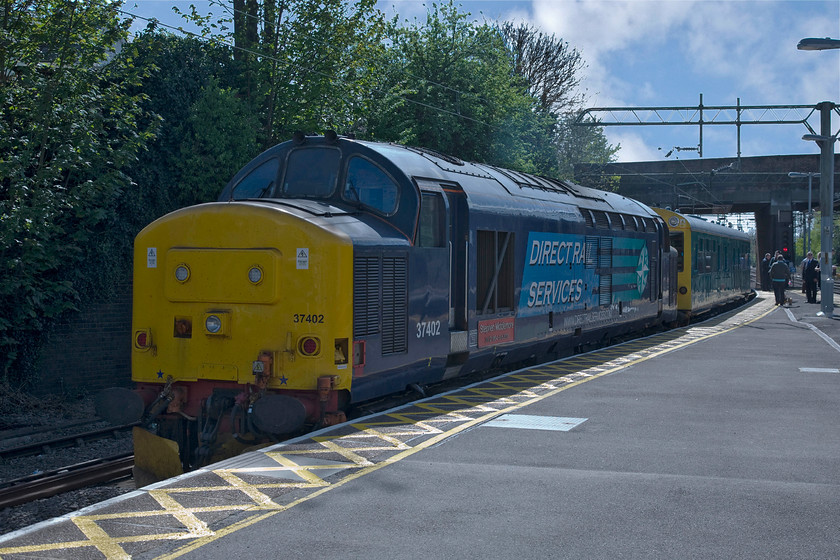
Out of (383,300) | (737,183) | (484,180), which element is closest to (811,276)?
(737,183)

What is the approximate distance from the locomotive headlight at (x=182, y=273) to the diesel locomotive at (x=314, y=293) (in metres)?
0.01

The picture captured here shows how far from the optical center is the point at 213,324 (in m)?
8.74

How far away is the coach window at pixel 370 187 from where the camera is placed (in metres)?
9.95

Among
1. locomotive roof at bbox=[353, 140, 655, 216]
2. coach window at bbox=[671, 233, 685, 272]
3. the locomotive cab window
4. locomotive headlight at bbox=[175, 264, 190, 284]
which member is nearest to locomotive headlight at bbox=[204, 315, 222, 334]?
locomotive headlight at bbox=[175, 264, 190, 284]

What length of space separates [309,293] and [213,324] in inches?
41.0

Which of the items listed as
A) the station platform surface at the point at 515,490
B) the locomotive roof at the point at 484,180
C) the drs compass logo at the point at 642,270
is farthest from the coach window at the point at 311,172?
the drs compass logo at the point at 642,270

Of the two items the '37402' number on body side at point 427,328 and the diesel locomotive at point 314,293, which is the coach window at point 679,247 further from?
the '37402' number on body side at point 427,328

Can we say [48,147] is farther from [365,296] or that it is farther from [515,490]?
[515,490]

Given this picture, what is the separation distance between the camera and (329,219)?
8930 mm

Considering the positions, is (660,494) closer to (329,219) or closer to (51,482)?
(329,219)

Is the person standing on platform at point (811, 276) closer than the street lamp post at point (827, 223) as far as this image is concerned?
No

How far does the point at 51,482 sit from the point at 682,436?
642 cm

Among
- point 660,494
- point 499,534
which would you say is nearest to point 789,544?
point 660,494

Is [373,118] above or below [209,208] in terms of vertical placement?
above
